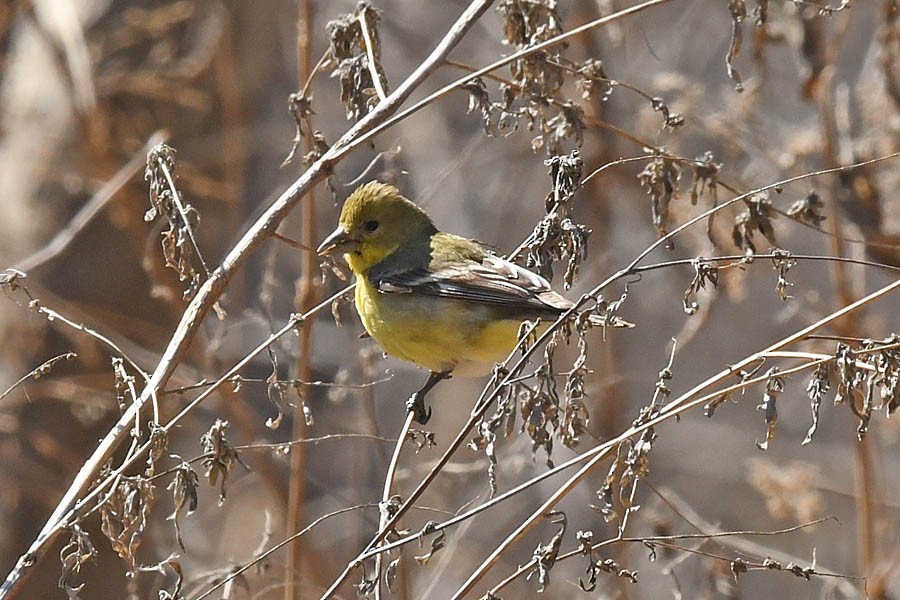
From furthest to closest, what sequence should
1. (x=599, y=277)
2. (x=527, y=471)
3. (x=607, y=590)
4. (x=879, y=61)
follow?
(x=527, y=471), (x=599, y=277), (x=607, y=590), (x=879, y=61)

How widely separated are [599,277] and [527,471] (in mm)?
1679

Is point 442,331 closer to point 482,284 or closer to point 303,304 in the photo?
point 482,284

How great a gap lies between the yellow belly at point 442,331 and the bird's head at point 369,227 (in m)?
0.19

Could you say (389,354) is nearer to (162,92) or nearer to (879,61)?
(879,61)

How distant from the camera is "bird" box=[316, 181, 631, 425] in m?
3.46

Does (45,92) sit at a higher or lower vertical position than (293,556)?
higher

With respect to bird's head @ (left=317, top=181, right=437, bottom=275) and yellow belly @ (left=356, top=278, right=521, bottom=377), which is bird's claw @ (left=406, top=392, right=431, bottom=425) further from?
bird's head @ (left=317, top=181, right=437, bottom=275)

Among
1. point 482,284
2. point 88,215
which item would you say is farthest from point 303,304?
point 88,215

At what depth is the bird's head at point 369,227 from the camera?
369cm

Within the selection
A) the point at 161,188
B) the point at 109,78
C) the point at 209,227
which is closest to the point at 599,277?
the point at 209,227

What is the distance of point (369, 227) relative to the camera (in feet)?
12.3

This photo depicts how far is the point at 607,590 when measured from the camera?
4379 millimetres

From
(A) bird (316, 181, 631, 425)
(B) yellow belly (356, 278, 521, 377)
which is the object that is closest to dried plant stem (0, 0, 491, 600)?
(A) bird (316, 181, 631, 425)

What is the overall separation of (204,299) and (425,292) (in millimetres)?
1502
